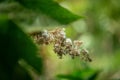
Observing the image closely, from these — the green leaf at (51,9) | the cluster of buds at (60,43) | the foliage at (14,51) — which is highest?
the cluster of buds at (60,43)

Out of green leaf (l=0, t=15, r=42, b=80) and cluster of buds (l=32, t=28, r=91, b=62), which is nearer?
green leaf (l=0, t=15, r=42, b=80)

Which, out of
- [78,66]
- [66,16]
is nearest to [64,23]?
[66,16]

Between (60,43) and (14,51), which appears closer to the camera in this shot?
(14,51)

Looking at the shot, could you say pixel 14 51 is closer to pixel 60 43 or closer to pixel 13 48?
pixel 13 48

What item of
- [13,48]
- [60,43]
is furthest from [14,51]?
[60,43]

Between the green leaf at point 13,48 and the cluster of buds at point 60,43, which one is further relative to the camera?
the cluster of buds at point 60,43
